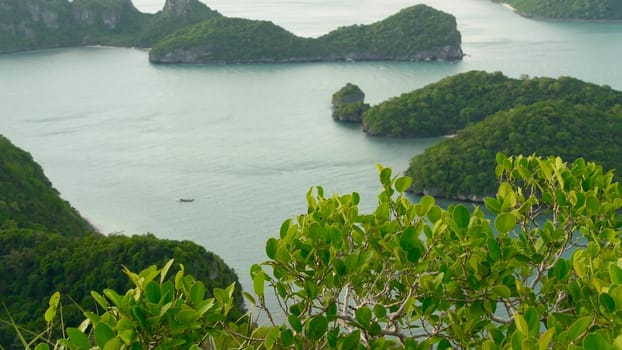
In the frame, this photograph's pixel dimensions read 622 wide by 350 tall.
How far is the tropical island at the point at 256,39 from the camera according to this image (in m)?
57.8

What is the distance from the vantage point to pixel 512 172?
4402mm

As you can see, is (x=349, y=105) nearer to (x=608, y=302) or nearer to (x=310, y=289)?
(x=310, y=289)

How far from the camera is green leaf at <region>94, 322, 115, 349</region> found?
2.44m

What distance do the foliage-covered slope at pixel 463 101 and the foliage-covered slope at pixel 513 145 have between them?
5186mm

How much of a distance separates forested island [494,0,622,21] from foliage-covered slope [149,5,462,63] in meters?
17.9

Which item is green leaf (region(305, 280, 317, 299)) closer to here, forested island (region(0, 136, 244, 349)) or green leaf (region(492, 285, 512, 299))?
green leaf (region(492, 285, 512, 299))

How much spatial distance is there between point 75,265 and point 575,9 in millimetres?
65266

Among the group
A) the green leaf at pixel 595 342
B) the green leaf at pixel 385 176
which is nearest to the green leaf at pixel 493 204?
the green leaf at pixel 385 176

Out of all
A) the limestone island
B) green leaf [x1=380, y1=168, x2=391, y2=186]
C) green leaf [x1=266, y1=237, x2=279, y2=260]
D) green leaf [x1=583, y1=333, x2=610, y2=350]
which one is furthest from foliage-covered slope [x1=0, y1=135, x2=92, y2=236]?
green leaf [x1=583, y1=333, x2=610, y2=350]

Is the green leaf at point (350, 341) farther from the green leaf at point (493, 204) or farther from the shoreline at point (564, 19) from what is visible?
the shoreline at point (564, 19)

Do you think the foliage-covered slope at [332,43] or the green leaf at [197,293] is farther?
the foliage-covered slope at [332,43]

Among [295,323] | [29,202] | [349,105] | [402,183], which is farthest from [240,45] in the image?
[295,323]

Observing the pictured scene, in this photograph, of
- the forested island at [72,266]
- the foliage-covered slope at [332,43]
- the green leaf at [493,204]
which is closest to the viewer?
the green leaf at [493,204]

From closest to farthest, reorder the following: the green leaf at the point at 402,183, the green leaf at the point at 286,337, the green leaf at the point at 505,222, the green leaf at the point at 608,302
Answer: the green leaf at the point at 608,302, the green leaf at the point at 286,337, the green leaf at the point at 505,222, the green leaf at the point at 402,183
